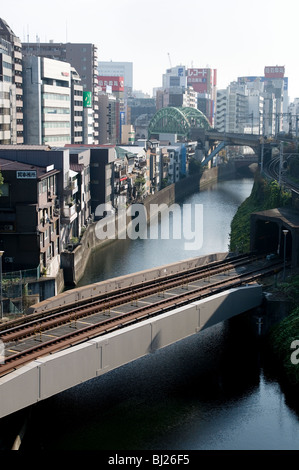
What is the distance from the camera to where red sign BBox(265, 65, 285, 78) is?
186 m

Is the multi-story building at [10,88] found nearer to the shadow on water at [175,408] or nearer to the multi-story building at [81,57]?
the multi-story building at [81,57]

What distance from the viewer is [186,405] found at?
18.9 metres

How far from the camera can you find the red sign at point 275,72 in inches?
7338

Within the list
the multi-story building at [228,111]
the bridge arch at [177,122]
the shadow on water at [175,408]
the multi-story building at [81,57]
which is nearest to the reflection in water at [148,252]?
the shadow on water at [175,408]

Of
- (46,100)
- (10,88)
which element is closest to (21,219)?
(10,88)

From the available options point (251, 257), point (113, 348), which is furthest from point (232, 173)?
point (113, 348)

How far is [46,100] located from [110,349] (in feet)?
147

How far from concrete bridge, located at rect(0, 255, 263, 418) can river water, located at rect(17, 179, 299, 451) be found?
116 cm

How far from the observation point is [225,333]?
24469 millimetres

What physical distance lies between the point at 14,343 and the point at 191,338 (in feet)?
24.8

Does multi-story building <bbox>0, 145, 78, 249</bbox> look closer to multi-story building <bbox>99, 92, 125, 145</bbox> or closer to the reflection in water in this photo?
the reflection in water

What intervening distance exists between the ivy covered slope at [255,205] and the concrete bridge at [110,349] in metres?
10.4

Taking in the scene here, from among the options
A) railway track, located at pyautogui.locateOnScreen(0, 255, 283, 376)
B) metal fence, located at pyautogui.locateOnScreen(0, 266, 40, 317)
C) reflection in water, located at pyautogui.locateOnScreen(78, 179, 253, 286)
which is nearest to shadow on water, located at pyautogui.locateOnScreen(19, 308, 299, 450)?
railway track, located at pyautogui.locateOnScreen(0, 255, 283, 376)

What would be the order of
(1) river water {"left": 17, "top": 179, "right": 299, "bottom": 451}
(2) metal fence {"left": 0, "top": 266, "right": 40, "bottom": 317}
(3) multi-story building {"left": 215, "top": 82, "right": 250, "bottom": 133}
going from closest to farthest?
1. (1) river water {"left": 17, "top": 179, "right": 299, "bottom": 451}
2. (2) metal fence {"left": 0, "top": 266, "right": 40, "bottom": 317}
3. (3) multi-story building {"left": 215, "top": 82, "right": 250, "bottom": 133}
